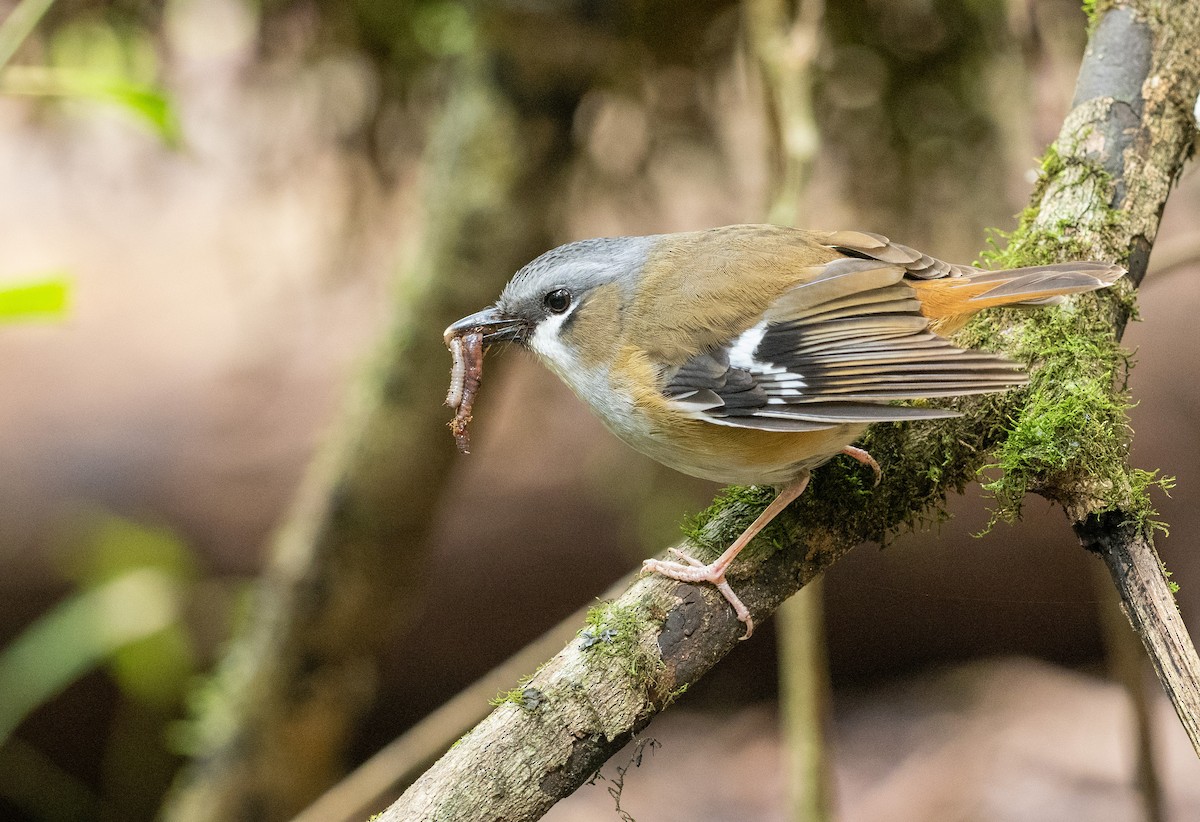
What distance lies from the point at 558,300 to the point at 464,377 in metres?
0.28

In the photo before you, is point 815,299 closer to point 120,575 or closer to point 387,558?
point 387,558

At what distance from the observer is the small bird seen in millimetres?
2057

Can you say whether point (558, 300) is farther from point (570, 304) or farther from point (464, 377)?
point (464, 377)

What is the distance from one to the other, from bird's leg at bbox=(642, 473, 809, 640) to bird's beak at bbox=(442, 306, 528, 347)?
2.30 feet

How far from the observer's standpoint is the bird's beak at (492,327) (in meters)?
2.52

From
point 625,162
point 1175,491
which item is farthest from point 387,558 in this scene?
point 1175,491

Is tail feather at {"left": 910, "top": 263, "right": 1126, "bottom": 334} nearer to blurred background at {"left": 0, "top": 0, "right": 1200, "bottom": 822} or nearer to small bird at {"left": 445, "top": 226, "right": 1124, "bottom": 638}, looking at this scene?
small bird at {"left": 445, "top": 226, "right": 1124, "bottom": 638}

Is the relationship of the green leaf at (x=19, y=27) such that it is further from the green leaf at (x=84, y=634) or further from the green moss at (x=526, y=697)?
the green leaf at (x=84, y=634)

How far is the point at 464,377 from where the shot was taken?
246 cm

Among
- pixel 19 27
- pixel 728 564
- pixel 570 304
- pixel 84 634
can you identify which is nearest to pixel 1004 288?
pixel 728 564

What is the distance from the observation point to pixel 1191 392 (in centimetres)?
411

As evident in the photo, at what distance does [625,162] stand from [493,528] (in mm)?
1568

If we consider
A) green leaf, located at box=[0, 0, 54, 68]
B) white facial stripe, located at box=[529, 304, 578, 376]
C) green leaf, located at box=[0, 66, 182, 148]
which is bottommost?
white facial stripe, located at box=[529, 304, 578, 376]

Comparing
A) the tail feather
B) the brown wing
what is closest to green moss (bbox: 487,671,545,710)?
the brown wing
